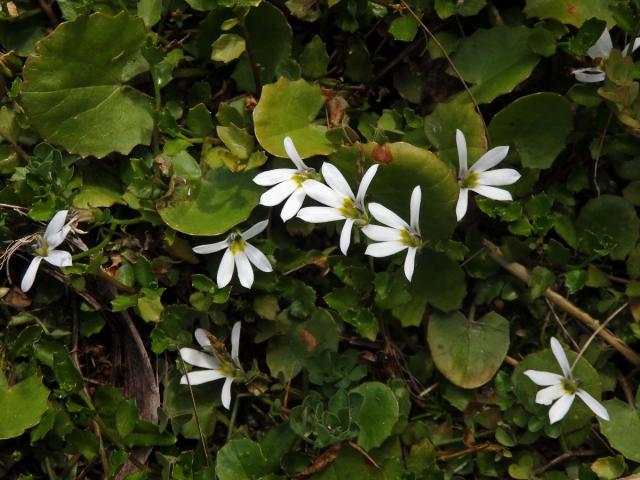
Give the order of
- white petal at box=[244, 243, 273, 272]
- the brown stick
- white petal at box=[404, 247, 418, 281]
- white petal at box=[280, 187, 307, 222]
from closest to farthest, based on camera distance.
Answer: white petal at box=[404, 247, 418, 281] < white petal at box=[280, 187, 307, 222] < white petal at box=[244, 243, 273, 272] < the brown stick

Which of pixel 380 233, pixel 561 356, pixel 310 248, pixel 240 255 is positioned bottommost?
pixel 561 356

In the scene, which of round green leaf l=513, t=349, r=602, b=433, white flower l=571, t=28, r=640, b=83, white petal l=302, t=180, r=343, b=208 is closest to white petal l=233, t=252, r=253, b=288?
white petal l=302, t=180, r=343, b=208

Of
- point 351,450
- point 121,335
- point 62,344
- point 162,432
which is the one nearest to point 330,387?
point 351,450

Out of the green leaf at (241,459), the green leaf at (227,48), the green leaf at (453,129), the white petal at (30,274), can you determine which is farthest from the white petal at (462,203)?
the white petal at (30,274)

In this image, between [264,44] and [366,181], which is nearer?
[366,181]

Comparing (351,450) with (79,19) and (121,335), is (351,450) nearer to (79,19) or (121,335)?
(121,335)

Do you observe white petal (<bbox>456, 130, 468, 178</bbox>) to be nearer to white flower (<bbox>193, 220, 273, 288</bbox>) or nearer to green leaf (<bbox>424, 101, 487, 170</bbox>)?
green leaf (<bbox>424, 101, 487, 170</bbox>)

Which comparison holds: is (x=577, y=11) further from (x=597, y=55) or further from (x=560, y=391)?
(x=560, y=391)

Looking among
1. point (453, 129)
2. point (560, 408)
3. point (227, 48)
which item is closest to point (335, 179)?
point (453, 129)
